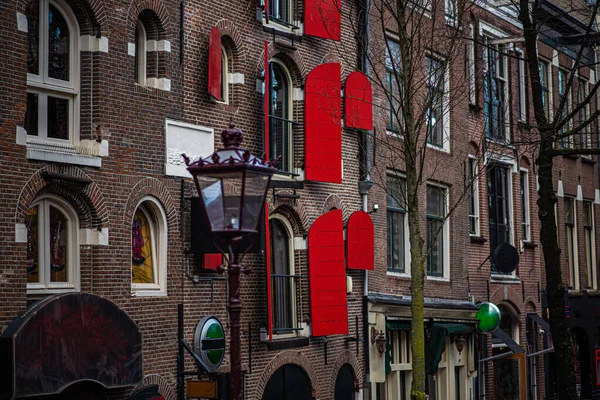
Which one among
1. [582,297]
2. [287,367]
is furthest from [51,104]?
[582,297]

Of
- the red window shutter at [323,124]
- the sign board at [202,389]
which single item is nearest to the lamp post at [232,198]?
the sign board at [202,389]

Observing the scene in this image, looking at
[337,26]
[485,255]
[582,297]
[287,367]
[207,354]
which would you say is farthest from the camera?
[582,297]

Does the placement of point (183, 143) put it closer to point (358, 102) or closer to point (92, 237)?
point (92, 237)

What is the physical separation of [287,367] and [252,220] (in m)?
9.74

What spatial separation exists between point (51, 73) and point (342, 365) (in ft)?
30.3

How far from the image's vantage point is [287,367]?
19.3m

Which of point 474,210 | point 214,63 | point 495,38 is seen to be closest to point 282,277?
point 214,63

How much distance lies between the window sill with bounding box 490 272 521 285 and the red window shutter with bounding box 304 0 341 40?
9968mm

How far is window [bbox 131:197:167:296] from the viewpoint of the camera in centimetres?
1593

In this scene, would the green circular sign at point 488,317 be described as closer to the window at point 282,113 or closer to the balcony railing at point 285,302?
the balcony railing at point 285,302

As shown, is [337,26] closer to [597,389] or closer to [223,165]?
[223,165]

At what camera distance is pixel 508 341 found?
26703 millimetres

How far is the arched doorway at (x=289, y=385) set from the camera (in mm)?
18812

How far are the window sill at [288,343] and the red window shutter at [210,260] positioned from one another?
7.65ft
